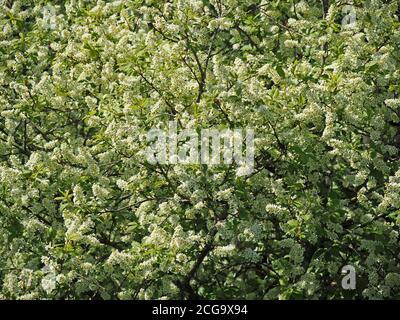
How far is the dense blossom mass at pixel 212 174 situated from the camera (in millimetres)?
5707

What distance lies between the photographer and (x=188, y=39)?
6180 millimetres

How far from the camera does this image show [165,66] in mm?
6137

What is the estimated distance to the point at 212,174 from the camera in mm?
5859

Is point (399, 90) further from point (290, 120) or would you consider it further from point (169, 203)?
point (169, 203)

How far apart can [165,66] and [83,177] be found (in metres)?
1.00

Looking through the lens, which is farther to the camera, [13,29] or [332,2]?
[13,29]

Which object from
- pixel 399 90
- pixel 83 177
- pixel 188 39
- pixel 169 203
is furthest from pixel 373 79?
pixel 83 177

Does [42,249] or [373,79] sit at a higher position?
[373,79]

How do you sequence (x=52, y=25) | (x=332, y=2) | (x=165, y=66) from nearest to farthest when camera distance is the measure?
1. (x=165, y=66)
2. (x=332, y=2)
3. (x=52, y=25)

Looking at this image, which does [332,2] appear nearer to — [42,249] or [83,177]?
[83,177]

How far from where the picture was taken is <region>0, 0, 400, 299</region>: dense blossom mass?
5707 mm
